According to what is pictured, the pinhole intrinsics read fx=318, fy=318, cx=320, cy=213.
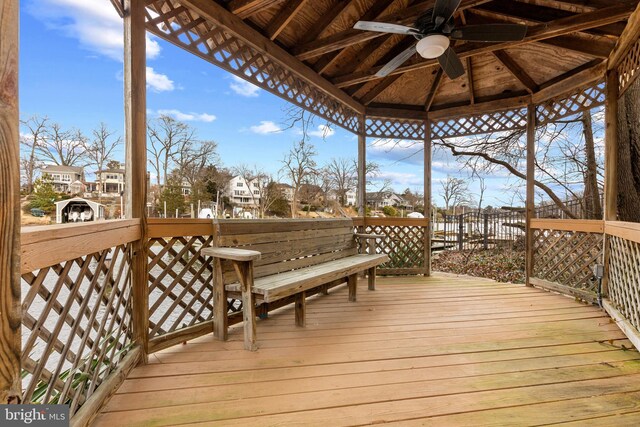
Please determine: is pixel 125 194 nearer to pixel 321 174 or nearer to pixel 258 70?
pixel 258 70

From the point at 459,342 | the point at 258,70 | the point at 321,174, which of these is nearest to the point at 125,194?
the point at 258,70

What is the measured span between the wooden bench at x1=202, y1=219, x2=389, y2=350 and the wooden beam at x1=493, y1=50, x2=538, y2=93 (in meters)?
2.90

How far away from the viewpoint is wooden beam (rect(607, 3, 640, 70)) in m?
2.62

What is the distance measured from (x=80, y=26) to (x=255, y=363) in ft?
7.82

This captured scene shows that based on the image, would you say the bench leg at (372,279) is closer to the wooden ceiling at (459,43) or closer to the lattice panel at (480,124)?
the wooden ceiling at (459,43)

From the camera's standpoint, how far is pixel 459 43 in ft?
11.7

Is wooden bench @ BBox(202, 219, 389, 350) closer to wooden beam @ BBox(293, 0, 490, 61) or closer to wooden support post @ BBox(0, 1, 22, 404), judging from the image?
wooden support post @ BBox(0, 1, 22, 404)

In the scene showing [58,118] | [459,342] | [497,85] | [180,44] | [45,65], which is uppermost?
[497,85]

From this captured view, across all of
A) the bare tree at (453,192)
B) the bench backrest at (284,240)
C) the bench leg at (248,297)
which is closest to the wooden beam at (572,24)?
the bench backrest at (284,240)

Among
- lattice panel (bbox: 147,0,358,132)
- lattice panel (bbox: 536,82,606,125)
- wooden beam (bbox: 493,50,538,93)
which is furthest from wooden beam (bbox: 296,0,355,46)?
lattice panel (bbox: 536,82,606,125)

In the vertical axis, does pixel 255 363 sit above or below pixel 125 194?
below

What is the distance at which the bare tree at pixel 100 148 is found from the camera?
1.69m

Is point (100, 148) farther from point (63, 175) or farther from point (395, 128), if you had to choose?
point (395, 128)

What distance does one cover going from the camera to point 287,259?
3.02m
